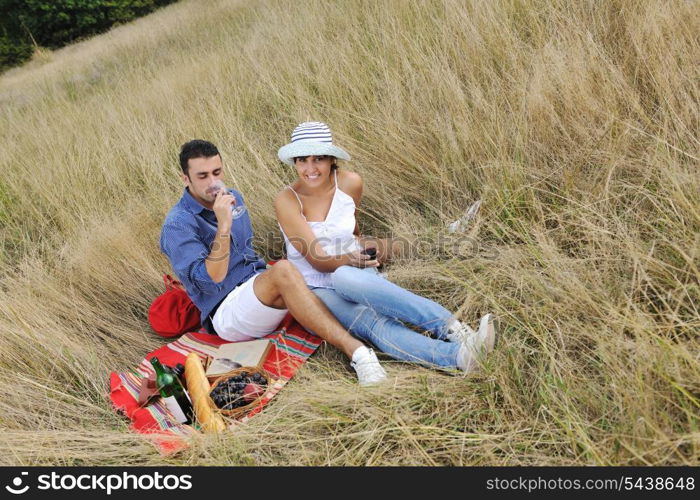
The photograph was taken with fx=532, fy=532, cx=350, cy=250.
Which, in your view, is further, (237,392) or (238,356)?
(238,356)

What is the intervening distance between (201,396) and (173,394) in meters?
0.23

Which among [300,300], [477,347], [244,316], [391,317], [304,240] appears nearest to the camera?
[477,347]

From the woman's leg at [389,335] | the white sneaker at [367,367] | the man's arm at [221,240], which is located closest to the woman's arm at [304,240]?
the woman's leg at [389,335]

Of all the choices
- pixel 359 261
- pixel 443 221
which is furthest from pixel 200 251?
pixel 443 221

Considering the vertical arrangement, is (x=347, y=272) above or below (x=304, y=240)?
below

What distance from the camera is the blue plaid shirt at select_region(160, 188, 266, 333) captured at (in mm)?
2750

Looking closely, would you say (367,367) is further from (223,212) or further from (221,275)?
(223,212)

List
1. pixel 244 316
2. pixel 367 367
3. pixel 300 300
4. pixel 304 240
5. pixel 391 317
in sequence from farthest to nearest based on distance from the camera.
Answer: pixel 304 240, pixel 244 316, pixel 300 300, pixel 391 317, pixel 367 367

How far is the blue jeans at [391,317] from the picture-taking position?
2.41 metres

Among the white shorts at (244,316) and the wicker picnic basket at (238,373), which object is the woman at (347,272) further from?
the wicker picnic basket at (238,373)

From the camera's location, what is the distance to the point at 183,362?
2.92 m

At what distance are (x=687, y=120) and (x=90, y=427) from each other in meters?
3.25

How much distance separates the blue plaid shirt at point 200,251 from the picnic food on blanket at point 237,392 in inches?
20.9

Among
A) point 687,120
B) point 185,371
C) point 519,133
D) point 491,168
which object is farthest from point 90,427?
point 687,120
